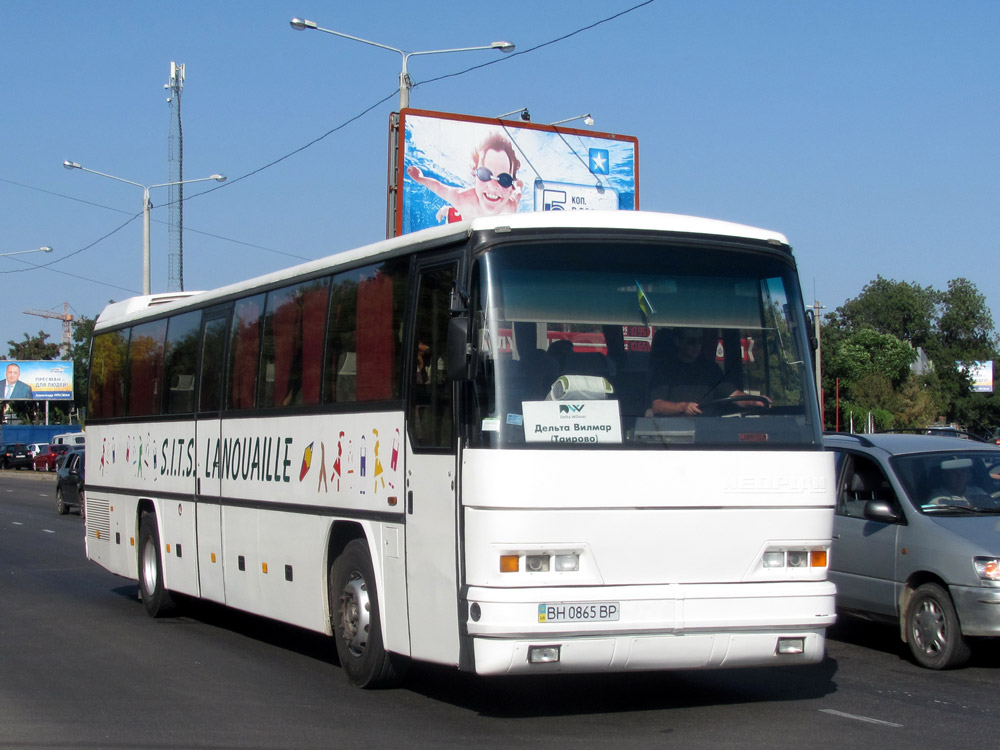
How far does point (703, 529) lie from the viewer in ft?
24.8

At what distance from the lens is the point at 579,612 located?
725 centimetres

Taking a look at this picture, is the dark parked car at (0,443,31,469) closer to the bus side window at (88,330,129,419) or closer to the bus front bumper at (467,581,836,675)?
the bus side window at (88,330,129,419)

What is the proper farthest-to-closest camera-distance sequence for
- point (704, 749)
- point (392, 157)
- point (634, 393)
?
point (392, 157) < point (634, 393) < point (704, 749)

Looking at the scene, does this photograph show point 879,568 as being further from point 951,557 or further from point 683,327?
point 683,327

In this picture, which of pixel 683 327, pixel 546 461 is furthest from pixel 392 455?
pixel 683 327

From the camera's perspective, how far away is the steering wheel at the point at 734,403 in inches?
305

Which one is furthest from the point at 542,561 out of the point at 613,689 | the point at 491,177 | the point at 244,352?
the point at 491,177

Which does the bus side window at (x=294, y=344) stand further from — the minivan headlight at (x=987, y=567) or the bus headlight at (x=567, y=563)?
the minivan headlight at (x=987, y=567)

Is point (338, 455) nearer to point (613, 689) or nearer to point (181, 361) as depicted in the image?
point (613, 689)

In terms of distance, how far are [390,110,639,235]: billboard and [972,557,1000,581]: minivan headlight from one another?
16.0 metres

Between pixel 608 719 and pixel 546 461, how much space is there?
1.75 metres

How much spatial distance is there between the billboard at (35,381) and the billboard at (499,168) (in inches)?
2926

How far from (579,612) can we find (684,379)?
1.54 meters

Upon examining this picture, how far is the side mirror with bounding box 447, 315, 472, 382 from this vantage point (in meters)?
7.25
